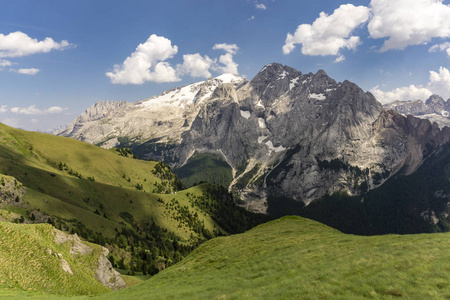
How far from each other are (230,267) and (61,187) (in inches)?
6620

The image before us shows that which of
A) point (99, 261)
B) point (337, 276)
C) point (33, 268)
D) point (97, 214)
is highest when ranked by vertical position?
point (337, 276)

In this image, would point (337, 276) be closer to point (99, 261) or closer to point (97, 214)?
point (99, 261)

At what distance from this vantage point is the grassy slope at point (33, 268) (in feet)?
127

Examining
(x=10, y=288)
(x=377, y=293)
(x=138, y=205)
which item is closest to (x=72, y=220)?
(x=138, y=205)

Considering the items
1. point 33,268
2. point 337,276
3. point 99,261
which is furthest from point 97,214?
point 337,276

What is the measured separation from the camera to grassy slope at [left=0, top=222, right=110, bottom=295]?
38.6m

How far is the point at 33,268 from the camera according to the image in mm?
43250

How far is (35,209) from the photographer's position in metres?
114

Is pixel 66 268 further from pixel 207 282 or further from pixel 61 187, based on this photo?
pixel 61 187

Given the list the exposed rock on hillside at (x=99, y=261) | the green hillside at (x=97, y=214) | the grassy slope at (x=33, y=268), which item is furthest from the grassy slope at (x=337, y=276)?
the green hillside at (x=97, y=214)

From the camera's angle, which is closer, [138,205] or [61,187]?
[61,187]

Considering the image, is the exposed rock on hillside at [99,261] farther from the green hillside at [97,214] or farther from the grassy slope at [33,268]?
the green hillside at [97,214]

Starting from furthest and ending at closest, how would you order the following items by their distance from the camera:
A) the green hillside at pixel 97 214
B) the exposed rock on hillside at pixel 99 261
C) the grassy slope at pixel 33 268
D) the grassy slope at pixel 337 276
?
the green hillside at pixel 97 214, the exposed rock on hillside at pixel 99 261, the grassy slope at pixel 33 268, the grassy slope at pixel 337 276

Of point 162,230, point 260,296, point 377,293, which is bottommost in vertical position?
point 162,230
